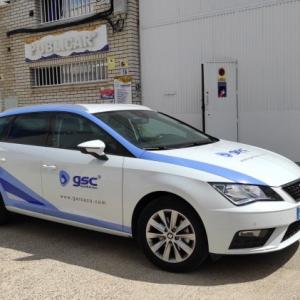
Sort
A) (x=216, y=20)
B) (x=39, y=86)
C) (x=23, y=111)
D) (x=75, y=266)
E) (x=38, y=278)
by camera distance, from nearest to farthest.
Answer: (x=38, y=278)
(x=75, y=266)
(x=23, y=111)
(x=216, y=20)
(x=39, y=86)

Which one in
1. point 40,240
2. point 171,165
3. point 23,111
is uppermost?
point 23,111

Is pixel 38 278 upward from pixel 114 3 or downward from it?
downward

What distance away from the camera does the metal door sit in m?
10.0

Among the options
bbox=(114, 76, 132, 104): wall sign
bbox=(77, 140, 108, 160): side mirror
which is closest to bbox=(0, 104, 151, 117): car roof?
bbox=(77, 140, 108, 160): side mirror

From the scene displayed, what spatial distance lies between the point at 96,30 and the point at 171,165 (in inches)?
330

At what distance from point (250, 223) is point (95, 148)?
1638mm

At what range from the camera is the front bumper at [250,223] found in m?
3.91

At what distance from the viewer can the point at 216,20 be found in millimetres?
10180

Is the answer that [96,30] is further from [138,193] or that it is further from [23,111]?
[138,193]

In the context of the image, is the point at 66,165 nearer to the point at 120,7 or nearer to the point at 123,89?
the point at 123,89

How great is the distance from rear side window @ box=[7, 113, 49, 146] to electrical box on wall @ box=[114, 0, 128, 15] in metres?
6.05

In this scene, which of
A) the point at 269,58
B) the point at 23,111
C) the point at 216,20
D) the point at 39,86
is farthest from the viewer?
the point at 39,86

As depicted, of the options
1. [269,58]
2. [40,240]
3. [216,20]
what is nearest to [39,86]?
[216,20]

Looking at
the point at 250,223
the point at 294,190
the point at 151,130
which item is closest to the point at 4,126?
the point at 151,130
